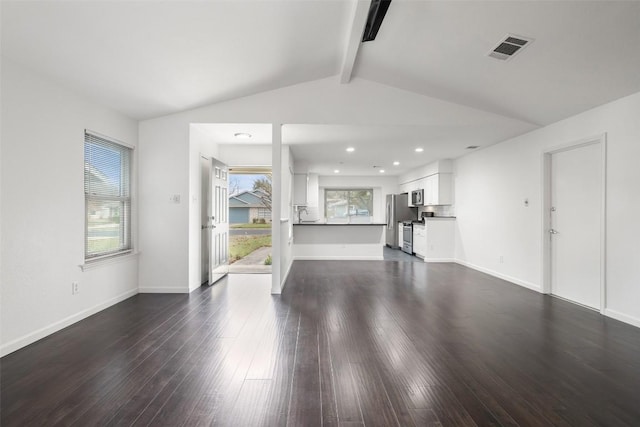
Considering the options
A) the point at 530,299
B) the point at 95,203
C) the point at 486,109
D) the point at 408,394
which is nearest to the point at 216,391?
the point at 408,394

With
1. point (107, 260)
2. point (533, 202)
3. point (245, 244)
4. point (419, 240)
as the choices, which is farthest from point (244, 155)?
point (533, 202)

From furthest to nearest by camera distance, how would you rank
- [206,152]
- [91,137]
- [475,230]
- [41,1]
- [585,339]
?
[475,230]
[206,152]
[91,137]
[585,339]
[41,1]

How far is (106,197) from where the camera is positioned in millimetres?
3832

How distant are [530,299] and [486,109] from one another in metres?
2.74

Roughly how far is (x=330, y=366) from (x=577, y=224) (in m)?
3.93

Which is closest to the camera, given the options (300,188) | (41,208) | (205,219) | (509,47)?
(41,208)

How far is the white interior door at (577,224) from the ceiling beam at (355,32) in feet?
10.5

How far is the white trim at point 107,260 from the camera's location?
345 cm

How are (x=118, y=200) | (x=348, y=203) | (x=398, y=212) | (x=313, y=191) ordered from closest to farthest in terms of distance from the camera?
(x=118, y=200) → (x=313, y=191) → (x=398, y=212) → (x=348, y=203)

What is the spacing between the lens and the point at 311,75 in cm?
426

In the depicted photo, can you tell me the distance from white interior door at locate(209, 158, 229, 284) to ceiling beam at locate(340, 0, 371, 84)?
2.62m

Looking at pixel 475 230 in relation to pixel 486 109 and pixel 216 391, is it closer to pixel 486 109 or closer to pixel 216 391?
pixel 486 109

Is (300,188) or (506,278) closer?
(506,278)

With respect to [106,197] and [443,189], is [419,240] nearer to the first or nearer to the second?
[443,189]
